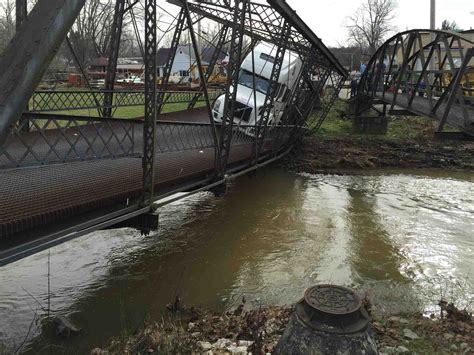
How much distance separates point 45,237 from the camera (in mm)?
4363

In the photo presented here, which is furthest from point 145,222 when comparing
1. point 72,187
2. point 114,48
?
point 114,48

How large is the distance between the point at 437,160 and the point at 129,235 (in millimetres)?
13232

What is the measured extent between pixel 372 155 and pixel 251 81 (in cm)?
602

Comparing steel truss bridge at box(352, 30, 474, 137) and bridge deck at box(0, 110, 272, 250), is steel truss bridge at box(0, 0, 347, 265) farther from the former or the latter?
steel truss bridge at box(352, 30, 474, 137)

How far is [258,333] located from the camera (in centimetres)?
524

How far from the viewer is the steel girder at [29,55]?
287 cm

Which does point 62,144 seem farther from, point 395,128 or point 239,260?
point 395,128

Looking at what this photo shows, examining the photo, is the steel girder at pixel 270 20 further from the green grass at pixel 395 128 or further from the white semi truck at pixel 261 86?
the green grass at pixel 395 128

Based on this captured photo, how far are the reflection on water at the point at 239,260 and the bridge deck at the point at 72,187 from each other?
166 centimetres

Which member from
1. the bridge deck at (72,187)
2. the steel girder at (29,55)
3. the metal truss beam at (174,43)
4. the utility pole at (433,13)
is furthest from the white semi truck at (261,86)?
the utility pole at (433,13)

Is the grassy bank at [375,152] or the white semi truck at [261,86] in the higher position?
the white semi truck at [261,86]

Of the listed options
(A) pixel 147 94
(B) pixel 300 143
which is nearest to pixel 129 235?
(A) pixel 147 94

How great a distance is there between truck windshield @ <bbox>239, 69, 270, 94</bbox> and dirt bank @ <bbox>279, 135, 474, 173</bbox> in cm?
316

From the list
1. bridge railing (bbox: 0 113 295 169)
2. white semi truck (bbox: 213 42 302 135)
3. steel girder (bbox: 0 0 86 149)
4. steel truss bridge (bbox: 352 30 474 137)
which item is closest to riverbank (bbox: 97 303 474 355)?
bridge railing (bbox: 0 113 295 169)
